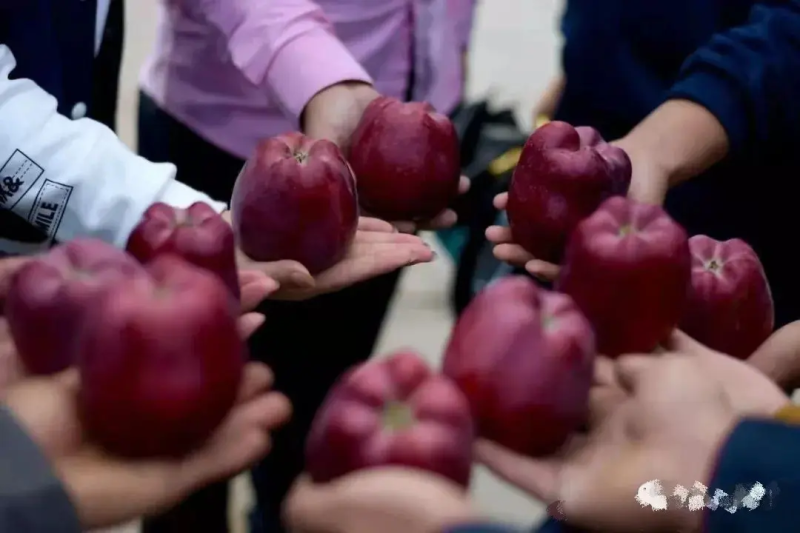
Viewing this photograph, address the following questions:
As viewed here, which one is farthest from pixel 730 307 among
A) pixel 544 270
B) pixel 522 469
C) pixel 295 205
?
pixel 295 205

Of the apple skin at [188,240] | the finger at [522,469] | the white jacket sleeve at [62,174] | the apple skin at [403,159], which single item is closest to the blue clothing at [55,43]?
the white jacket sleeve at [62,174]

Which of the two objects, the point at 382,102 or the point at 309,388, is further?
the point at 309,388

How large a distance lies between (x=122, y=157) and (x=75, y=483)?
35cm

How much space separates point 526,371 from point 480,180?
0.74 meters

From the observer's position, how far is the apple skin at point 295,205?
2.37 ft

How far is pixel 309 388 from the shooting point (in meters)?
1.06

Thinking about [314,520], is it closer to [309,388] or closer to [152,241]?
[152,241]

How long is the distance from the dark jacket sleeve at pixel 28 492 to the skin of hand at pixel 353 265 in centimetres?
28

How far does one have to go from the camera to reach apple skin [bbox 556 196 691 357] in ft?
2.01

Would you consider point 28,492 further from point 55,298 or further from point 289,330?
point 289,330

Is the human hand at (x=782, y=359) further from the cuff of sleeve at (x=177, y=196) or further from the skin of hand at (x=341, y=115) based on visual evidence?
the cuff of sleeve at (x=177, y=196)

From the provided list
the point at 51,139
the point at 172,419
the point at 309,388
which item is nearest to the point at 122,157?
the point at 51,139

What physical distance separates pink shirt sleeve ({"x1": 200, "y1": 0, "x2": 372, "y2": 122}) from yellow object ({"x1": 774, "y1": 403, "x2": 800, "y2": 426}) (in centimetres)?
58

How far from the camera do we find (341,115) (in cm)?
90
